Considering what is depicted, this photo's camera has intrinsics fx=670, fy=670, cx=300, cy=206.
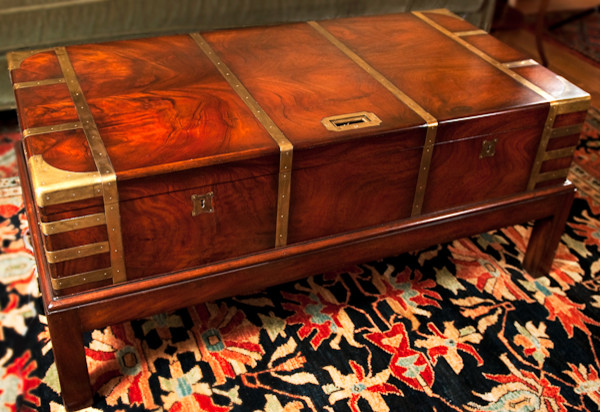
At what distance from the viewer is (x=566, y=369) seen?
1.53 m

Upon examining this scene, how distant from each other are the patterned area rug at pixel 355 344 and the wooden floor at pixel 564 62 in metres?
1.21

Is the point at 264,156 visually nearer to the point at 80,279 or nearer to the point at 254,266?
the point at 254,266

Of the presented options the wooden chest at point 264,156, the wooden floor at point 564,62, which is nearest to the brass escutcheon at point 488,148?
the wooden chest at point 264,156

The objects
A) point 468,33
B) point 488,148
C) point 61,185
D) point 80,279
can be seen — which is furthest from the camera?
point 468,33

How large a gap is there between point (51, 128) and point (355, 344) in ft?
2.67

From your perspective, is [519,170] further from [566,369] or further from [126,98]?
[126,98]

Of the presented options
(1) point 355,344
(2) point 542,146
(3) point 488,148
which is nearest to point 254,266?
(1) point 355,344

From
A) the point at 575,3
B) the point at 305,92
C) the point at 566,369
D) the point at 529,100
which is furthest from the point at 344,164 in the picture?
the point at 575,3

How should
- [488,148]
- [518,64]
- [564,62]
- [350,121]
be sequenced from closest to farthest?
[350,121]
[488,148]
[518,64]
[564,62]

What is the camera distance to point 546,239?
5.75ft

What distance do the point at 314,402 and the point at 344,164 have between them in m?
0.50

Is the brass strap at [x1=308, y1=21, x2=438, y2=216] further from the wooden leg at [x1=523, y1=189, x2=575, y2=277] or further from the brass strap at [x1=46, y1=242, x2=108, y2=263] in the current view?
the brass strap at [x1=46, y1=242, x2=108, y2=263]

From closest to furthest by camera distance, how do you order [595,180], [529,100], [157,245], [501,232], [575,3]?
1. [157,245]
2. [529,100]
3. [501,232]
4. [595,180]
5. [575,3]

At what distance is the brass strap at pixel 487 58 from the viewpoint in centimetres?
156
